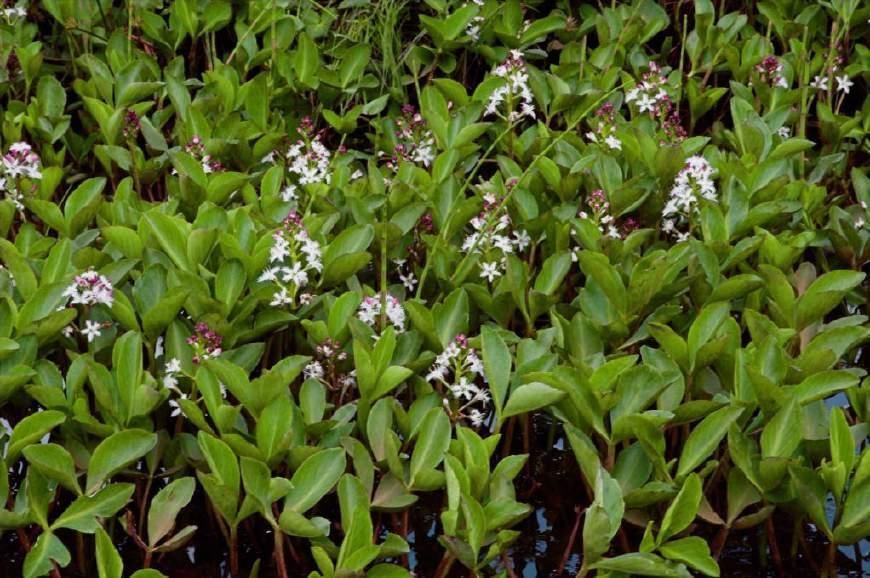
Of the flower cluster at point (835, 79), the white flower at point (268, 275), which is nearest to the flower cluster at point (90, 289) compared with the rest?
the white flower at point (268, 275)

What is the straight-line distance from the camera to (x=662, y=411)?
2436 millimetres

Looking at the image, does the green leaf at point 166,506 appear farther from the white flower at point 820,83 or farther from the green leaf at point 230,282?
the white flower at point 820,83

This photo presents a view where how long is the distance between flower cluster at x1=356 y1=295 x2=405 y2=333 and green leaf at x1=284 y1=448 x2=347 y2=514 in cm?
44

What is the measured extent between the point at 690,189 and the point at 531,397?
34.2 inches

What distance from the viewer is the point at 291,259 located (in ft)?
9.34

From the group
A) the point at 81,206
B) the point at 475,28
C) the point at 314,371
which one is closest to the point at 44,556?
the point at 314,371

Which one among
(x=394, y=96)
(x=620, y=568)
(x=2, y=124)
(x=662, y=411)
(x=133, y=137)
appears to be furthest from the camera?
(x=394, y=96)

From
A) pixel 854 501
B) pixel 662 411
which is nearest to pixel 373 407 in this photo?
pixel 662 411

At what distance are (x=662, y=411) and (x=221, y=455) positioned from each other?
754mm

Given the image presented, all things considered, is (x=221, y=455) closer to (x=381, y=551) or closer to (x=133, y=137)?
(x=381, y=551)

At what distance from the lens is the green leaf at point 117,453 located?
2381 millimetres

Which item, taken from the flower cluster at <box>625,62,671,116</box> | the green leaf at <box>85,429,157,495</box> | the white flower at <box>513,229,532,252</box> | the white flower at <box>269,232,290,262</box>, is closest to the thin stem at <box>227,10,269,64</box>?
the flower cluster at <box>625,62,671,116</box>

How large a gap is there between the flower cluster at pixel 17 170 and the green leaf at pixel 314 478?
1.18m

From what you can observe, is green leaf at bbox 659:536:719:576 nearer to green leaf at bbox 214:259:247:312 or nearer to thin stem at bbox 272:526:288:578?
thin stem at bbox 272:526:288:578
